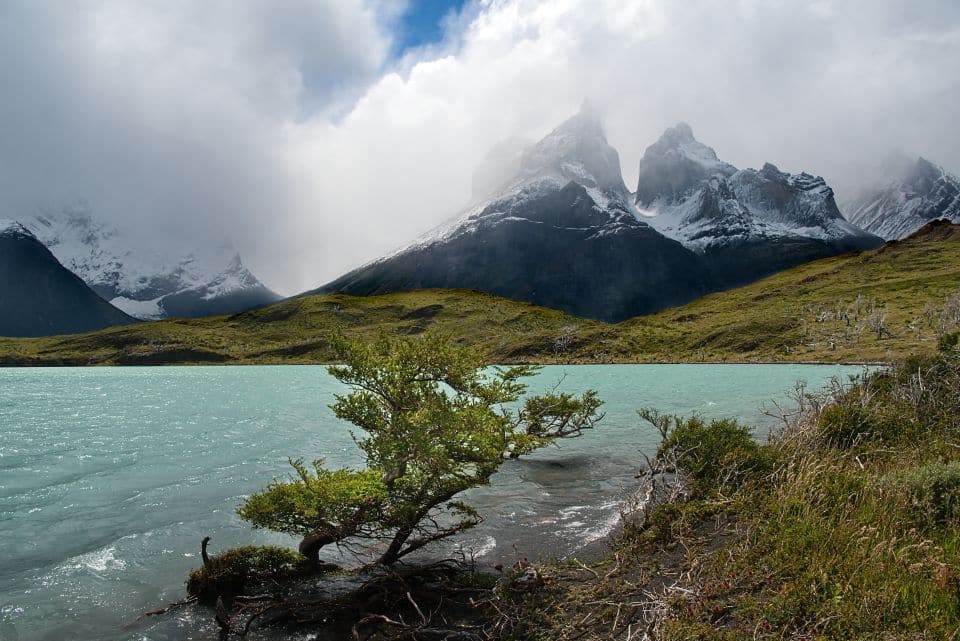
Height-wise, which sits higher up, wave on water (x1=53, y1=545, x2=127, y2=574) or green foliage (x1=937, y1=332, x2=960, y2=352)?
green foliage (x1=937, y1=332, x2=960, y2=352)

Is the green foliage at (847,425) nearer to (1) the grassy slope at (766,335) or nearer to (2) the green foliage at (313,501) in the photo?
(2) the green foliage at (313,501)

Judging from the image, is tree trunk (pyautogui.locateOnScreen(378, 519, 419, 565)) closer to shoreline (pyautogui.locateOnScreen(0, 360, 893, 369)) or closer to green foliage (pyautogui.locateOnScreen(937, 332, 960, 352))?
shoreline (pyautogui.locateOnScreen(0, 360, 893, 369))

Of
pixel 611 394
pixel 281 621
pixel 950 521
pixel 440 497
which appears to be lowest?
pixel 611 394

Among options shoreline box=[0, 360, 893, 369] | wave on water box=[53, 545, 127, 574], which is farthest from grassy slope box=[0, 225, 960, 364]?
wave on water box=[53, 545, 127, 574]

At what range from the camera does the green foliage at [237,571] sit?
45.3ft

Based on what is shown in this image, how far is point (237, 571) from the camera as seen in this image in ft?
46.2

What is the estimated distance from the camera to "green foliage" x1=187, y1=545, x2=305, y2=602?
13.8 m

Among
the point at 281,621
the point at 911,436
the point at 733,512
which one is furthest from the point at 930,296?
the point at 281,621

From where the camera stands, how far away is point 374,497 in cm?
1253

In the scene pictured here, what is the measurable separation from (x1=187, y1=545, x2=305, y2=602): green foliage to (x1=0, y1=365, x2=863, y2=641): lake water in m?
0.74

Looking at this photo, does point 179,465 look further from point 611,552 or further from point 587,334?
point 587,334

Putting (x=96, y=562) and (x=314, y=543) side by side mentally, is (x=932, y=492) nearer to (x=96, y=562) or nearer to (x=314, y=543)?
(x=314, y=543)

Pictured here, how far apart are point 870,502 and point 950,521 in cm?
143

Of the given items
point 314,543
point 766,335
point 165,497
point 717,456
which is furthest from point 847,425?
point 766,335
